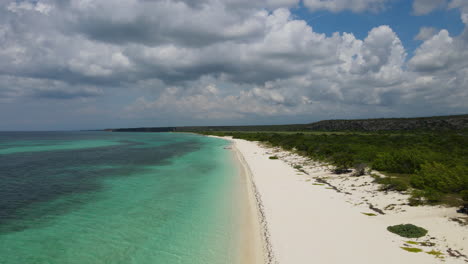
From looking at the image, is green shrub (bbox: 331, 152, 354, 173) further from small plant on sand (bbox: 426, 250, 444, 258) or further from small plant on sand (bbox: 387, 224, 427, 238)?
small plant on sand (bbox: 426, 250, 444, 258)

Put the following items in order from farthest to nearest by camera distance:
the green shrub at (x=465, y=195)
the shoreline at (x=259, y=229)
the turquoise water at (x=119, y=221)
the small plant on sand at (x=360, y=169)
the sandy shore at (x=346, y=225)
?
the small plant on sand at (x=360, y=169) < the green shrub at (x=465, y=195) < the turquoise water at (x=119, y=221) < the shoreline at (x=259, y=229) < the sandy shore at (x=346, y=225)

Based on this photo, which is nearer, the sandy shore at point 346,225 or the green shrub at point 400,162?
the sandy shore at point 346,225

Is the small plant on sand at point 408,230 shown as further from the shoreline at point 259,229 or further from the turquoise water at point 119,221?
the turquoise water at point 119,221

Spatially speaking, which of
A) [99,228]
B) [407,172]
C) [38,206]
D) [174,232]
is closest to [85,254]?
[99,228]

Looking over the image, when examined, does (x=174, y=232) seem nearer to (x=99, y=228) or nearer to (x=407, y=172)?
(x=99, y=228)

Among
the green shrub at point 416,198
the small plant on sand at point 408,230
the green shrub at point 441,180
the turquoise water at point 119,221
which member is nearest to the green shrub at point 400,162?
the green shrub at point 441,180

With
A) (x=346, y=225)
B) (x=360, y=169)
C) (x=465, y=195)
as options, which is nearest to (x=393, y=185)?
(x=465, y=195)
